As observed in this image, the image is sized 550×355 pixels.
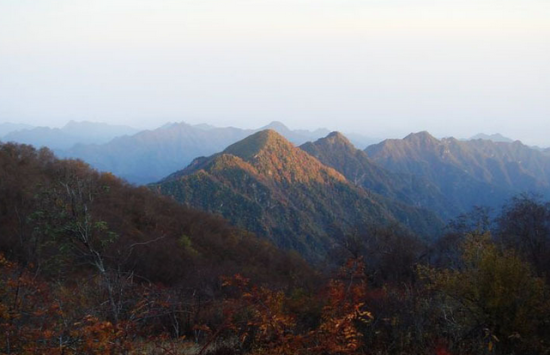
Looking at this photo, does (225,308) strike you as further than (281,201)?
No

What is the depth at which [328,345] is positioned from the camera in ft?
19.7

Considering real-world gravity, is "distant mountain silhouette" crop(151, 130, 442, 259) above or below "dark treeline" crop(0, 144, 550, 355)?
below

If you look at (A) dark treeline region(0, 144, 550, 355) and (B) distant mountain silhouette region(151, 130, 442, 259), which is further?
(B) distant mountain silhouette region(151, 130, 442, 259)

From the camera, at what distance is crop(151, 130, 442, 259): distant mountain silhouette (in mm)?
137750

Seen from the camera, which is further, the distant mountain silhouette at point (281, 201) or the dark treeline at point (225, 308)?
the distant mountain silhouette at point (281, 201)

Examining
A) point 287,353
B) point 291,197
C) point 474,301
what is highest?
point 287,353

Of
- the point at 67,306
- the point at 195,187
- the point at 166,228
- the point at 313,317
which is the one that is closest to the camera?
the point at 67,306

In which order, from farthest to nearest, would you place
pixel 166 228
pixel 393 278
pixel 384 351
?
pixel 166 228 < pixel 393 278 < pixel 384 351

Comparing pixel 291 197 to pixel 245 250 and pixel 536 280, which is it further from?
pixel 536 280

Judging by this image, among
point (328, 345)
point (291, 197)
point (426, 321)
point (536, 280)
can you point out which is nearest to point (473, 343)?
point (426, 321)

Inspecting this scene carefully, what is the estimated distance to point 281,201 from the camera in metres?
167

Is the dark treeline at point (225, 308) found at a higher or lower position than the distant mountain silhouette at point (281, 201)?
higher

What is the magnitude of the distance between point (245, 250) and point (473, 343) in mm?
53451

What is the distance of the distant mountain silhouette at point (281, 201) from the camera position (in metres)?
138
